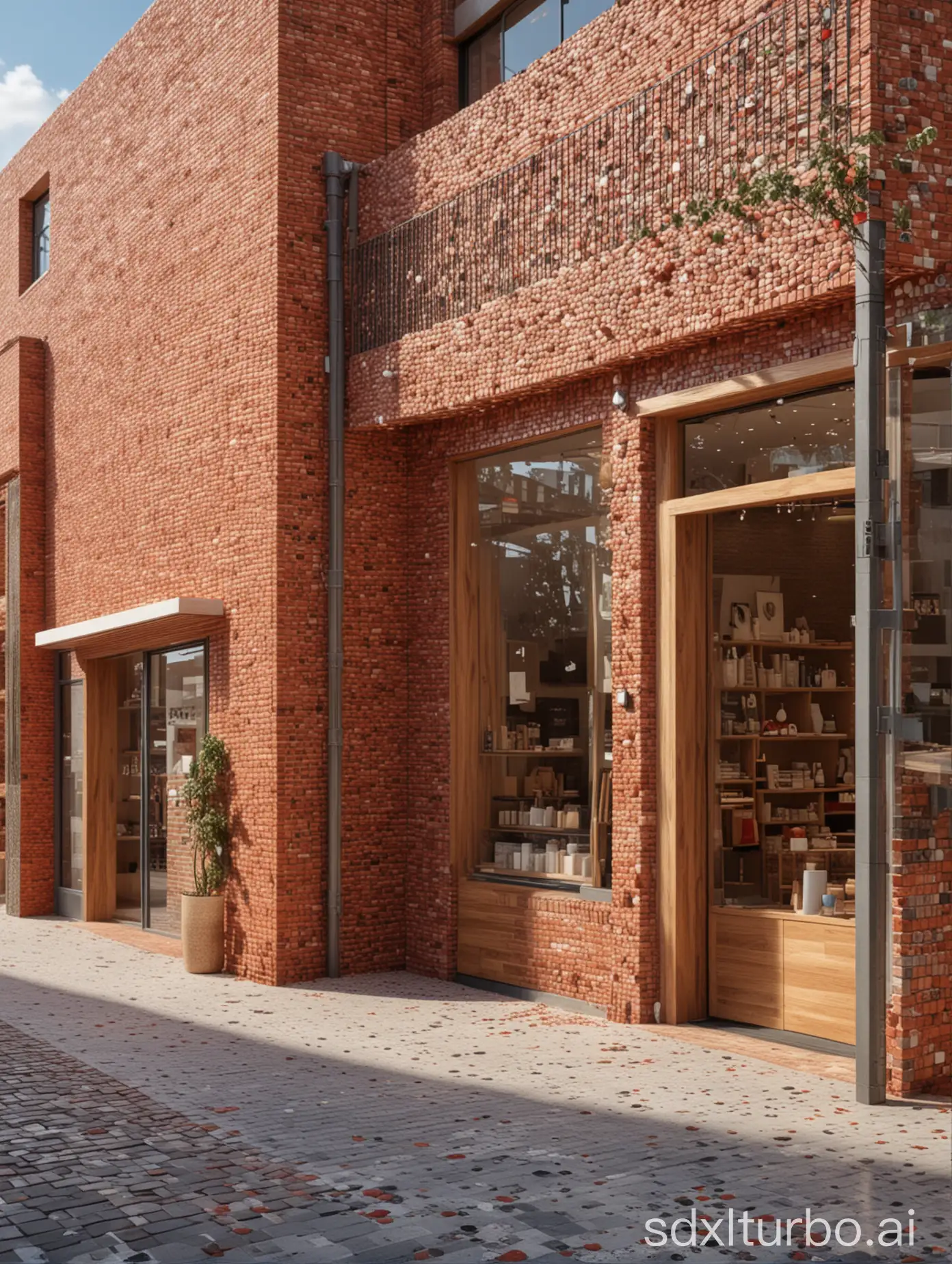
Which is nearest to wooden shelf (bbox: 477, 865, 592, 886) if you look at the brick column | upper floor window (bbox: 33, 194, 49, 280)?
the brick column

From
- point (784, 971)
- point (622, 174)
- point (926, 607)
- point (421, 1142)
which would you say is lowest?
point (421, 1142)

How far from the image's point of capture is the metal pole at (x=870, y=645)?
24.5 feet

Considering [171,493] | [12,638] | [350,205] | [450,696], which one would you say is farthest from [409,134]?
[12,638]

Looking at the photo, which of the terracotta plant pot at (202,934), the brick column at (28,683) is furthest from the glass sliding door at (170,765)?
the brick column at (28,683)

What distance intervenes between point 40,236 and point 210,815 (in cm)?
1035

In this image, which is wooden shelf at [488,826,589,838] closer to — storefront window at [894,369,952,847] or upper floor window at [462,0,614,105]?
storefront window at [894,369,952,847]

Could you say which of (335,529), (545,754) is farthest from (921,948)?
(335,529)

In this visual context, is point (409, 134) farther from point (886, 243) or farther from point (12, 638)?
point (12, 638)

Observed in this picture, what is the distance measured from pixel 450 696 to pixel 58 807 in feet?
25.4

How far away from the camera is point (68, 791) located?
57.2 ft

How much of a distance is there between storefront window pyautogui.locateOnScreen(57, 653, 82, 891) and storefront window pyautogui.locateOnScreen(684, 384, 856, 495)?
9648 mm

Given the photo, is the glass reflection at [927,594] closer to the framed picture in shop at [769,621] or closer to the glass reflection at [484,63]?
the framed picture in shop at [769,621]

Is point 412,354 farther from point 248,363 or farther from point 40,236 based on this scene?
point 40,236

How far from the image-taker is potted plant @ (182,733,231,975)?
12.4 m
